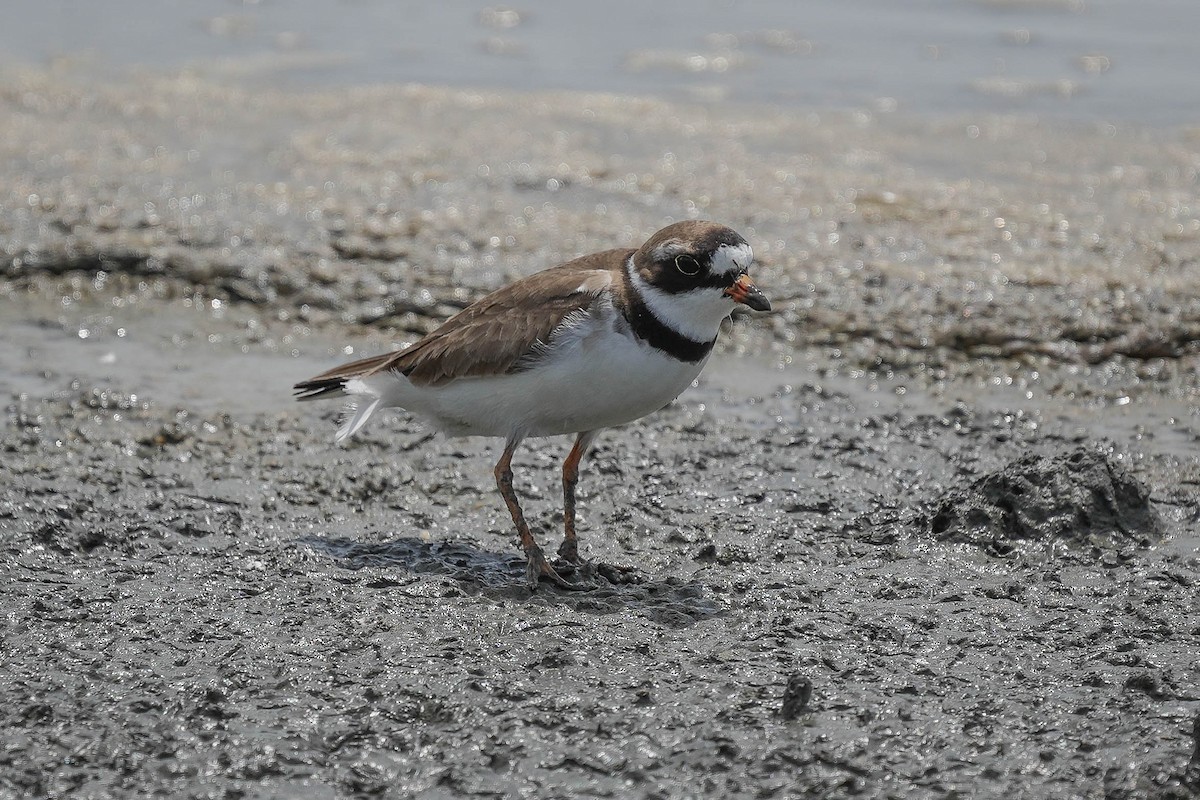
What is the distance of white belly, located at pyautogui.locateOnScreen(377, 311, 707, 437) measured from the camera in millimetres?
4773

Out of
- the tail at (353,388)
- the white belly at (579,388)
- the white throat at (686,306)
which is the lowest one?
the tail at (353,388)

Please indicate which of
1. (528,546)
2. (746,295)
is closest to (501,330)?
(528,546)

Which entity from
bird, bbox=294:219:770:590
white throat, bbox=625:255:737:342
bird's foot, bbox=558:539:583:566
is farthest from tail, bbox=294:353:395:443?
white throat, bbox=625:255:737:342

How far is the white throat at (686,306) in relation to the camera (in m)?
4.78

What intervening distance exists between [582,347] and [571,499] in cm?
65

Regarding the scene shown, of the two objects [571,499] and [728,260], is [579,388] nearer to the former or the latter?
[571,499]

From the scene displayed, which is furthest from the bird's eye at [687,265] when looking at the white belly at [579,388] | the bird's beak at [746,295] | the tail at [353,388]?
the tail at [353,388]

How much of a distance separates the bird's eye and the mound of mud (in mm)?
1287

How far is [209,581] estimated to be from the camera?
464cm

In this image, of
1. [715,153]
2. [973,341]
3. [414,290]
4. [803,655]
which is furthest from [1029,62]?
[803,655]

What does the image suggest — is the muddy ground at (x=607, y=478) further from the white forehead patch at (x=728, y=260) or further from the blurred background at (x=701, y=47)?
the blurred background at (x=701, y=47)

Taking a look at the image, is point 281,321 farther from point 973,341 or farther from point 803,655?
point 803,655

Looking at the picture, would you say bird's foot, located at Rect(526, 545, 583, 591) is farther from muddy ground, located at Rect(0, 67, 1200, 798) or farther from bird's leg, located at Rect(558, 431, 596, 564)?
bird's leg, located at Rect(558, 431, 596, 564)

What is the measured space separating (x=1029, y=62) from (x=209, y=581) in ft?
33.9
